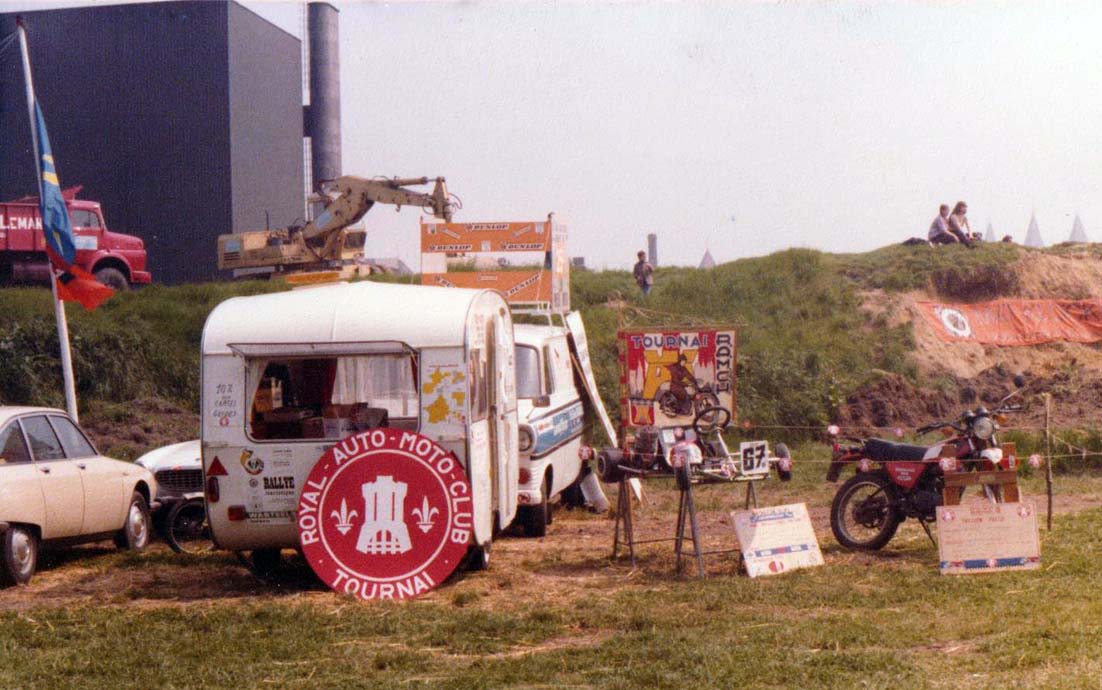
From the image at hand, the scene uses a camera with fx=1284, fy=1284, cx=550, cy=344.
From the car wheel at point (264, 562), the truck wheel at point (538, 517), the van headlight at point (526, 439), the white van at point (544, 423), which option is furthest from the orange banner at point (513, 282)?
the car wheel at point (264, 562)

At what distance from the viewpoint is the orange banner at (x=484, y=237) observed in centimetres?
1730

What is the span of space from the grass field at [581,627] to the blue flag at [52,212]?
4.02m

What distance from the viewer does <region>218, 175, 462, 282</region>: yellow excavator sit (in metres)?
24.9

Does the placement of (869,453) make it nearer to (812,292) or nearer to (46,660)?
(46,660)

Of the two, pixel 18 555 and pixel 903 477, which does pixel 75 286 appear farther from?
pixel 903 477

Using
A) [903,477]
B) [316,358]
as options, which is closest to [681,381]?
[903,477]

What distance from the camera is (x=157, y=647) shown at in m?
7.32

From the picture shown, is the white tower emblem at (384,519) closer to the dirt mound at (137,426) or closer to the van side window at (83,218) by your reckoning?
the dirt mound at (137,426)

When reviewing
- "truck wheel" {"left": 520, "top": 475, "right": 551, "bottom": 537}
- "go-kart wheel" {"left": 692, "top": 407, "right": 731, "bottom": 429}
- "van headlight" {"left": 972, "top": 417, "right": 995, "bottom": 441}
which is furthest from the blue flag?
"van headlight" {"left": 972, "top": 417, "right": 995, "bottom": 441}

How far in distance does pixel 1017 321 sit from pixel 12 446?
21.0 metres

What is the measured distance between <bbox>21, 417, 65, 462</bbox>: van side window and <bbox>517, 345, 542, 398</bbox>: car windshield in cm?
412

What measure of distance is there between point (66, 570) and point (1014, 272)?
21143 mm

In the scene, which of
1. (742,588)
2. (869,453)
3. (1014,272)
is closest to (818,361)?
(1014,272)

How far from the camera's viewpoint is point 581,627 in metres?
7.86
